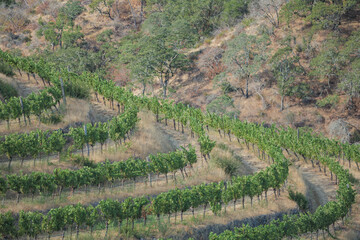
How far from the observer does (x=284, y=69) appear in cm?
5150

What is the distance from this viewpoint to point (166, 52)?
53906mm

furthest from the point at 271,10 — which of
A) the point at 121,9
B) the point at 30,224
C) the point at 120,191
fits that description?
the point at 30,224

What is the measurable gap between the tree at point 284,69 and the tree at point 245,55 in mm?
1847

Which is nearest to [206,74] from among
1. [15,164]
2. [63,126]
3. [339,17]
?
Result: [339,17]

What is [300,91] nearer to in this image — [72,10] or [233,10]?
[233,10]

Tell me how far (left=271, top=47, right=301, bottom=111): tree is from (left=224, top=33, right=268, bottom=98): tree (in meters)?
1.85

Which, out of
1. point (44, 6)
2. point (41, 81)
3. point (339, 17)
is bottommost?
point (41, 81)

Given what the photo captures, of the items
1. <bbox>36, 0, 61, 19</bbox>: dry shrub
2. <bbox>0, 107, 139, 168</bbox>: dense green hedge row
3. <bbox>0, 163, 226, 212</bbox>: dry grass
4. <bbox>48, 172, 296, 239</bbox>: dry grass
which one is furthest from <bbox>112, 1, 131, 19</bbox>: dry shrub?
<bbox>48, 172, 296, 239</bbox>: dry grass

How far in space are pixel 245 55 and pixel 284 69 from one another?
17.9 ft

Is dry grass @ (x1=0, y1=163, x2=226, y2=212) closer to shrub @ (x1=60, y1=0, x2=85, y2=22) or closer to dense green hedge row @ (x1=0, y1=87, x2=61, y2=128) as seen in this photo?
dense green hedge row @ (x1=0, y1=87, x2=61, y2=128)

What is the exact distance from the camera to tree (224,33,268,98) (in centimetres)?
5122

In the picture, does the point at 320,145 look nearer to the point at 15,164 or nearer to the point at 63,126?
the point at 63,126

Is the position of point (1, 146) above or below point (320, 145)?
above

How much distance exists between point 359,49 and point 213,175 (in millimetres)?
31192
